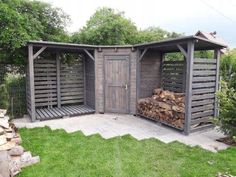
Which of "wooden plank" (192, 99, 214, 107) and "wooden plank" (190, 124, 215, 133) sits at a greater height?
"wooden plank" (192, 99, 214, 107)

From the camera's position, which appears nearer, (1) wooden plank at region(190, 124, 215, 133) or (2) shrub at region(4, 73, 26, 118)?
(1) wooden plank at region(190, 124, 215, 133)

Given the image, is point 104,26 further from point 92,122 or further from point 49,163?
point 49,163

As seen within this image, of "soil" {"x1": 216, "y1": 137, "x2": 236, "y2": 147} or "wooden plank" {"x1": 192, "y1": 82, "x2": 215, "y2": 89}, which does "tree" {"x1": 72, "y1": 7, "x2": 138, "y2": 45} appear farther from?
"soil" {"x1": 216, "y1": 137, "x2": 236, "y2": 147}

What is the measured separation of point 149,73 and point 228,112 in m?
2.74

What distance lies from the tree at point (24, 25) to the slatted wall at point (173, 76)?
4014 millimetres

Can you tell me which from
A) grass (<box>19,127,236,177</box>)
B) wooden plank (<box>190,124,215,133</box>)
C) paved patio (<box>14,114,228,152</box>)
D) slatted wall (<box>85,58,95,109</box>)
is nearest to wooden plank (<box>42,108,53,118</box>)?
paved patio (<box>14,114,228,152</box>)

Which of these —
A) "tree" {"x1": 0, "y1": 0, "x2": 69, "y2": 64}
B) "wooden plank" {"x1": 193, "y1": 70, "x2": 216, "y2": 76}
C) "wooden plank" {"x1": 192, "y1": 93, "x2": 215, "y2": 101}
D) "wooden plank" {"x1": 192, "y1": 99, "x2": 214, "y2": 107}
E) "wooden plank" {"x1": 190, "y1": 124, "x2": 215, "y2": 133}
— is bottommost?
"wooden plank" {"x1": 190, "y1": 124, "x2": 215, "y2": 133}

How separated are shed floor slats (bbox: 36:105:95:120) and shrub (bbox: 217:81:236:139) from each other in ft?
12.5

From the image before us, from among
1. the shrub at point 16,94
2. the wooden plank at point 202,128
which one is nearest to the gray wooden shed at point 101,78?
the shrub at point 16,94

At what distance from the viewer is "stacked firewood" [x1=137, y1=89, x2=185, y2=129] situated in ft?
17.1

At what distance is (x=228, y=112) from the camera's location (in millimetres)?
4465

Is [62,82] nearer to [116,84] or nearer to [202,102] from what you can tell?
[116,84]

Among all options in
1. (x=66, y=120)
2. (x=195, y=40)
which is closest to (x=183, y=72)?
(x=195, y=40)

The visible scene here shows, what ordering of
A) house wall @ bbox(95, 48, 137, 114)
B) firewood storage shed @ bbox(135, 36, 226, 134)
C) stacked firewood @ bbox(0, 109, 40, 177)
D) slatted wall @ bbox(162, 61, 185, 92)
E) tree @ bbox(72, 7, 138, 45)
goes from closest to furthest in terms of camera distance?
stacked firewood @ bbox(0, 109, 40, 177)
firewood storage shed @ bbox(135, 36, 226, 134)
slatted wall @ bbox(162, 61, 185, 92)
house wall @ bbox(95, 48, 137, 114)
tree @ bbox(72, 7, 138, 45)
